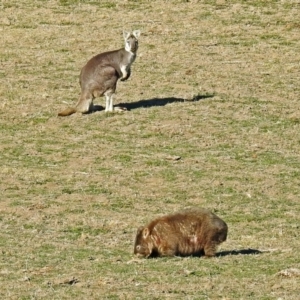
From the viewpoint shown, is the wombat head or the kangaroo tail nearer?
the wombat head

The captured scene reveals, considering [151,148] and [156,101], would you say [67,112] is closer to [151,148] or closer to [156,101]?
[156,101]

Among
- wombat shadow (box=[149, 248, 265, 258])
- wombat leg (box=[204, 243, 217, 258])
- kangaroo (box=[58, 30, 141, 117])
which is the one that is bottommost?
wombat shadow (box=[149, 248, 265, 258])

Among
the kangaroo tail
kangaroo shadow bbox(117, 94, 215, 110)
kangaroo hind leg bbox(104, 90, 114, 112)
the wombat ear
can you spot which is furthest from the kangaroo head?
the wombat ear

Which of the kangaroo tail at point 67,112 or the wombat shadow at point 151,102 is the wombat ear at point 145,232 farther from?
the wombat shadow at point 151,102

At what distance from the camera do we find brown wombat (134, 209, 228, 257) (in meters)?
12.8

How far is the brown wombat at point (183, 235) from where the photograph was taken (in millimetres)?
12812

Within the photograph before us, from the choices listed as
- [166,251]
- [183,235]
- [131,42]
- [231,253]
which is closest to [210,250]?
[183,235]

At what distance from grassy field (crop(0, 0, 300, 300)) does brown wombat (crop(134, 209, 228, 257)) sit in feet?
0.51

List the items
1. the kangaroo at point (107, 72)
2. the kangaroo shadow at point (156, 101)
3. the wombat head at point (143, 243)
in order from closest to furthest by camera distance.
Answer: the wombat head at point (143, 243), the kangaroo at point (107, 72), the kangaroo shadow at point (156, 101)

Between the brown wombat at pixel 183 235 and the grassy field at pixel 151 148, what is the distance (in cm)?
16

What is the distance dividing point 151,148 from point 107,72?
2.16 meters

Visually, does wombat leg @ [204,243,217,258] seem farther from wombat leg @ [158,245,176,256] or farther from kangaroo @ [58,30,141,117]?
kangaroo @ [58,30,141,117]

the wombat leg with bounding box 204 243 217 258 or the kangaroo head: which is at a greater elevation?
the kangaroo head

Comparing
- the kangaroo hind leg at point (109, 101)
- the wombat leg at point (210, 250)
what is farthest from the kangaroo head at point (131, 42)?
the wombat leg at point (210, 250)
